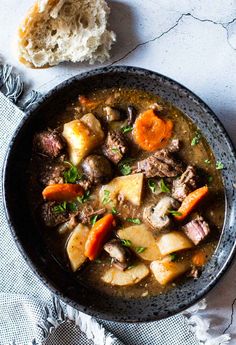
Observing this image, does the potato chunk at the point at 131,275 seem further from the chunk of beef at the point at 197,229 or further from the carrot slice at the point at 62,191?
the carrot slice at the point at 62,191

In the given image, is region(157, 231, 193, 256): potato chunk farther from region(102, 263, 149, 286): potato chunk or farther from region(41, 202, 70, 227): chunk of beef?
region(41, 202, 70, 227): chunk of beef

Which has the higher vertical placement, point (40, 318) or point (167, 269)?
point (167, 269)

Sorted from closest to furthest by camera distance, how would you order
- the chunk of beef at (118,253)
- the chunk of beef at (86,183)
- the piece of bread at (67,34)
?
the chunk of beef at (118,253), the chunk of beef at (86,183), the piece of bread at (67,34)

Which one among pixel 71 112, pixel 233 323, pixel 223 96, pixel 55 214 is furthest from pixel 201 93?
pixel 233 323

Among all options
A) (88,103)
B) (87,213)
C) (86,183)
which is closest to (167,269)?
(87,213)

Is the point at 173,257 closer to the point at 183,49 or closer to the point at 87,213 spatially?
the point at 87,213

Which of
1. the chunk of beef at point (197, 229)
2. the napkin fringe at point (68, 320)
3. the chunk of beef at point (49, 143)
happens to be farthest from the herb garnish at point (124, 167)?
the napkin fringe at point (68, 320)
